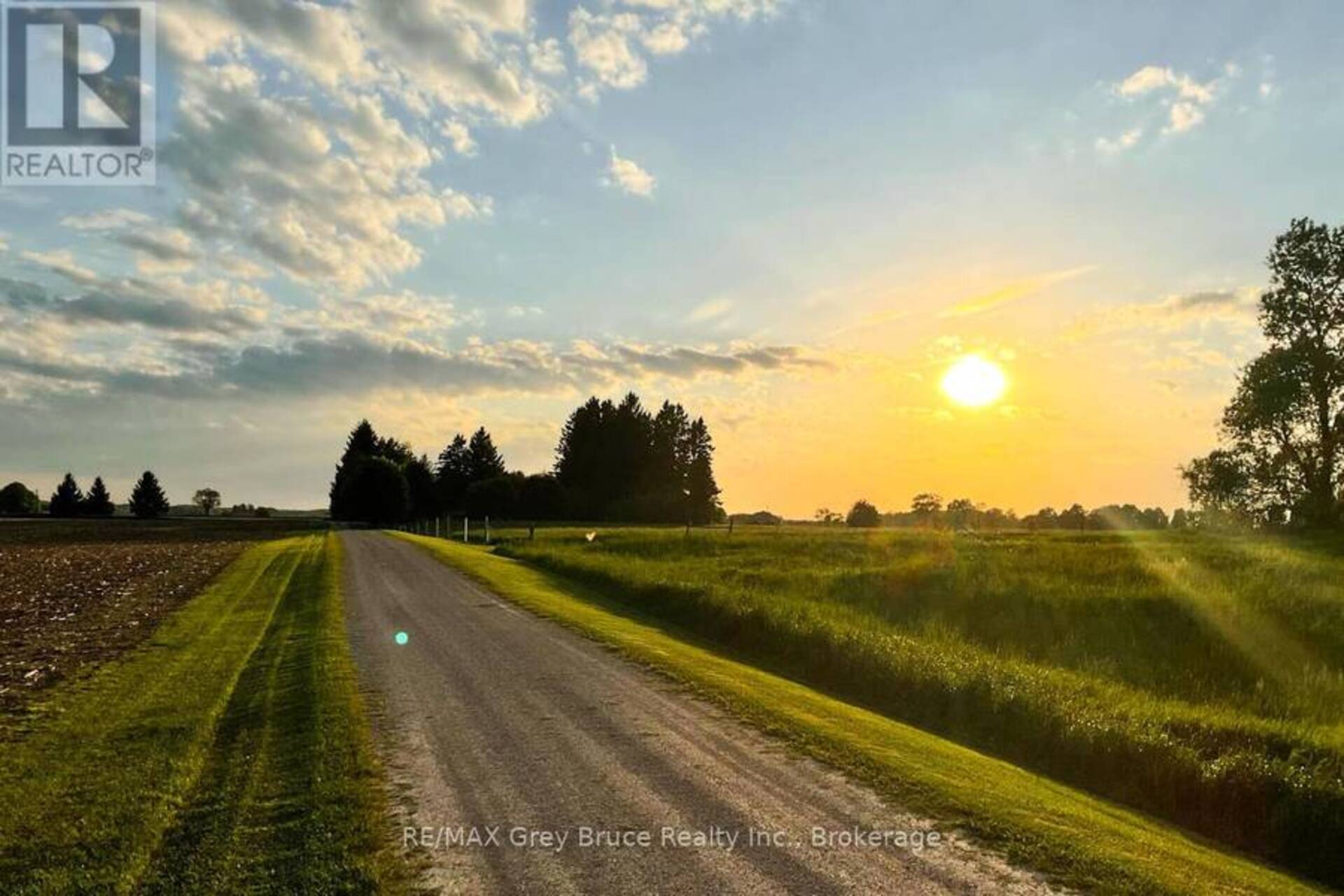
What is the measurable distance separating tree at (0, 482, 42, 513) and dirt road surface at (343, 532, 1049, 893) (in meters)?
192

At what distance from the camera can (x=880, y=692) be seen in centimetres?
1595

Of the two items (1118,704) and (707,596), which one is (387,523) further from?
(1118,704)

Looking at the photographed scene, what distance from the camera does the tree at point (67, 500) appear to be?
15250cm

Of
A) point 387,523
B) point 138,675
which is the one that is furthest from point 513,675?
point 387,523

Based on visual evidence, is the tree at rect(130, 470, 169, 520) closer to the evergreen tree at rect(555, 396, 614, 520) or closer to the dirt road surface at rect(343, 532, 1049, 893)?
the evergreen tree at rect(555, 396, 614, 520)

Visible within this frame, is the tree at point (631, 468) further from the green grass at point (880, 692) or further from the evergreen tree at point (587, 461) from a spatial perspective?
the green grass at point (880, 692)

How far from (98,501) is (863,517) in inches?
5220

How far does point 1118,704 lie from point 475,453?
456ft

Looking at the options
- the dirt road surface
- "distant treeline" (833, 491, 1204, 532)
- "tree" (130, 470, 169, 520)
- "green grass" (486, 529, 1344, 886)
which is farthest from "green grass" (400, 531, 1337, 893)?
"tree" (130, 470, 169, 520)

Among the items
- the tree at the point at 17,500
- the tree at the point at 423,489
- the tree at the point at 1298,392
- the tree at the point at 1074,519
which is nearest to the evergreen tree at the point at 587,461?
the tree at the point at 423,489

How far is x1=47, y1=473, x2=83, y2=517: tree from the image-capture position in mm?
152500

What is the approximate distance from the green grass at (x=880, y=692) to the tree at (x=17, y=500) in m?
173

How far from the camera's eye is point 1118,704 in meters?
13.7

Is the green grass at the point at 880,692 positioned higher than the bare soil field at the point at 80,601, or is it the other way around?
the bare soil field at the point at 80,601
